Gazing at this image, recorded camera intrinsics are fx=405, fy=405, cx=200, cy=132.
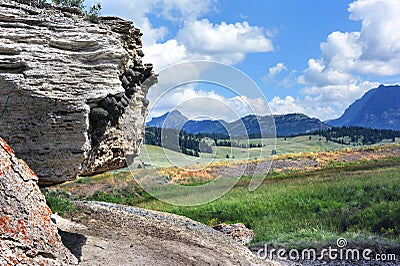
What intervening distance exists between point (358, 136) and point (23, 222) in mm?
135344

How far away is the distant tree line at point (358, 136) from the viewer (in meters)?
124

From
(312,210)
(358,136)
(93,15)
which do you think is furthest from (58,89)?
(358,136)

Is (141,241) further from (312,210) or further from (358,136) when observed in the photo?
(358,136)

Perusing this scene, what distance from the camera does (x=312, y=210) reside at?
1029 inches

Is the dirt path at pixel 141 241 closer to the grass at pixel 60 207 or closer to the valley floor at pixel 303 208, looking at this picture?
the grass at pixel 60 207

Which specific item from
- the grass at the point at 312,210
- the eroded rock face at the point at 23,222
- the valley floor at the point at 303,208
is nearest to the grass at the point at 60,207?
the valley floor at the point at 303,208

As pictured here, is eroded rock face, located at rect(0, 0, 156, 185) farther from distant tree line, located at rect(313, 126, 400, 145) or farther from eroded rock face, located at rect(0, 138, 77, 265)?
distant tree line, located at rect(313, 126, 400, 145)

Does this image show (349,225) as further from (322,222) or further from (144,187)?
(144,187)

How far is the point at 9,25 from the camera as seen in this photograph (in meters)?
10.6

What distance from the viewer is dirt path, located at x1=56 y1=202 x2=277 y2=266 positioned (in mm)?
11598

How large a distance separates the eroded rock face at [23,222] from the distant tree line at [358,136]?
123 metres

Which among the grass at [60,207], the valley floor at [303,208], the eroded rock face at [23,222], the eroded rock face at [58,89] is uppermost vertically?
the eroded rock face at [58,89]

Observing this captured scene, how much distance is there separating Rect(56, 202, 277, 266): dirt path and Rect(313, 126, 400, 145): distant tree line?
4534 inches

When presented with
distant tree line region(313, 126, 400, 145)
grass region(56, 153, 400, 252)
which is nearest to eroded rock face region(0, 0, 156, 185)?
grass region(56, 153, 400, 252)
